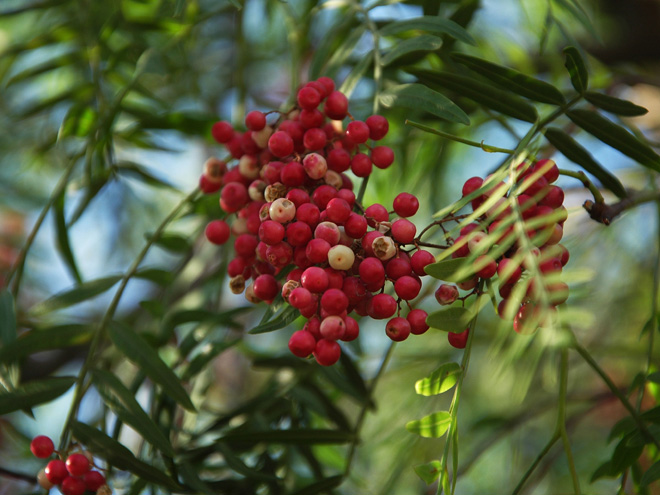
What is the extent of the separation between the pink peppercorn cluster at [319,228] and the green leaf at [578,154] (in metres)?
0.16

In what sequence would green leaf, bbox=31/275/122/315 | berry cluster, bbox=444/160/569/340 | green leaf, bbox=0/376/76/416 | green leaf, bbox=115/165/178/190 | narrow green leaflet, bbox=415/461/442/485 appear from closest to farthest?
berry cluster, bbox=444/160/569/340
narrow green leaflet, bbox=415/461/442/485
green leaf, bbox=0/376/76/416
green leaf, bbox=31/275/122/315
green leaf, bbox=115/165/178/190

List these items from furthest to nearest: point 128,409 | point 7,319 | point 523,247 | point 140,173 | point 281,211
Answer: point 140,173 < point 7,319 < point 128,409 < point 281,211 < point 523,247

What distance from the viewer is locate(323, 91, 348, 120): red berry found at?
0.63 metres

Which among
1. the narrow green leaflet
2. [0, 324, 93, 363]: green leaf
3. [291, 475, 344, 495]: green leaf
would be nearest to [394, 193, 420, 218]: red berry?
the narrow green leaflet

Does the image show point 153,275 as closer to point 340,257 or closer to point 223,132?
point 223,132

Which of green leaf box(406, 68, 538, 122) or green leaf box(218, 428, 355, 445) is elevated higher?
green leaf box(406, 68, 538, 122)

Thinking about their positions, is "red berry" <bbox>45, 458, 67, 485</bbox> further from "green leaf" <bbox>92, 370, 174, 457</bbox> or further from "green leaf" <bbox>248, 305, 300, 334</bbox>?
"green leaf" <bbox>248, 305, 300, 334</bbox>

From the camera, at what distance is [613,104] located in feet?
2.01

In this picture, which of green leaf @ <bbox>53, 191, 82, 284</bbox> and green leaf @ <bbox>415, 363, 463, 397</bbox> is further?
green leaf @ <bbox>53, 191, 82, 284</bbox>

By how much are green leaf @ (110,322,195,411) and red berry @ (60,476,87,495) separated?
0.39 ft

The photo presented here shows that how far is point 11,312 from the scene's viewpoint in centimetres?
78

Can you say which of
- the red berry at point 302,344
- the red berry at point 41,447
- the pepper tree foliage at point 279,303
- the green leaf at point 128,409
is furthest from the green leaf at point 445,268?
the red berry at point 41,447

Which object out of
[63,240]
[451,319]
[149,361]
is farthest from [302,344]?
[63,240]

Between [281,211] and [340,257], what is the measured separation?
7 cm
